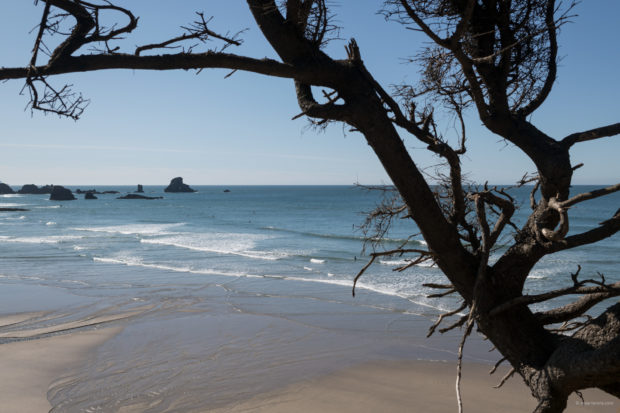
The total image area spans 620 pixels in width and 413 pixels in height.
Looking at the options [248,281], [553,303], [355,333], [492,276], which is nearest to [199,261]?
[248,281]

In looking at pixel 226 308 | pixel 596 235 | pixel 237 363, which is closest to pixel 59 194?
pixel 226 308

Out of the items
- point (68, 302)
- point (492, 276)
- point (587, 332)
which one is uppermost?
point (492, 276)

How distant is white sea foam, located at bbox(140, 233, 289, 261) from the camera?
23375 millimetres

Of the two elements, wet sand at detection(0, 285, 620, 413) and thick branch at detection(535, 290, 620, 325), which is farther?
wet sand at detection(0, 285, 620, 413)

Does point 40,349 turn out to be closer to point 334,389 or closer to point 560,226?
point 334,389

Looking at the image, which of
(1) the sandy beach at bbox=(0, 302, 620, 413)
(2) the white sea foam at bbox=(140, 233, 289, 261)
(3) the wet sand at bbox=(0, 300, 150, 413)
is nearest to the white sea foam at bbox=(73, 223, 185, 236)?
(2) the white sea foam at bbox=(140, 233, 289, 261)

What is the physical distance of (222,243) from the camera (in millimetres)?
28109

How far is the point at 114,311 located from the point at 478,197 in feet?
36.9

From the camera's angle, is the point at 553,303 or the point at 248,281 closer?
the point at 553,303

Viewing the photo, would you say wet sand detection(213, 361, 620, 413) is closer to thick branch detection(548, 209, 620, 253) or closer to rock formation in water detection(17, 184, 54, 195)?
thick branch detection(548, 209, 620, 253)

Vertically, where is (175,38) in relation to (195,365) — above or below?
above

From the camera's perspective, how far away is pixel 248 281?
16.2 metres

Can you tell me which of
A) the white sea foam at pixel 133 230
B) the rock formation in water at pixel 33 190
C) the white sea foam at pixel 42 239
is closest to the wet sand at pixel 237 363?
the white sea foam at pixel 42 239

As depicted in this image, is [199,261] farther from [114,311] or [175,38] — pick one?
[175,38]
